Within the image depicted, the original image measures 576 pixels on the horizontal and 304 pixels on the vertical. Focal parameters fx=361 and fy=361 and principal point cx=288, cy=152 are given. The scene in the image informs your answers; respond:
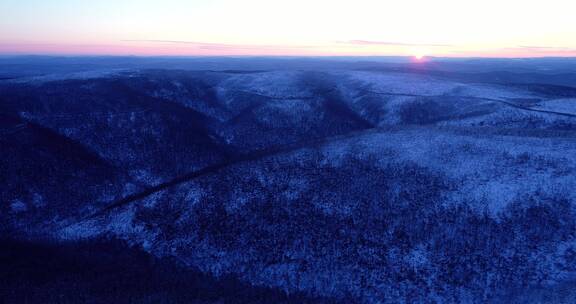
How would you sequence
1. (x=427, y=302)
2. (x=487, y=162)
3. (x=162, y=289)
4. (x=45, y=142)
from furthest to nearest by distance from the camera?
1. (x=45, y=142)
2. (x=487, y=162)
3. (x=162, y=289)
4. (x=427, y=302)

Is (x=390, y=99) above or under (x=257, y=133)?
above

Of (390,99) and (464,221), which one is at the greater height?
(390,99)

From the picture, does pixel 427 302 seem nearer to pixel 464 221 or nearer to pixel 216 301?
pixel 464 221

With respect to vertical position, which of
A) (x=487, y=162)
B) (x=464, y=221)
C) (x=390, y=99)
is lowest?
(x=464, y=221)

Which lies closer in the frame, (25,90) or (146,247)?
(146,247)

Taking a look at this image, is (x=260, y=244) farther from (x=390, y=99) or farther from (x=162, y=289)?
(x=390, y=99)

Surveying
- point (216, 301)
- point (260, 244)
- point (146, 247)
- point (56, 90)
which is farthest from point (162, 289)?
point (56, 90)

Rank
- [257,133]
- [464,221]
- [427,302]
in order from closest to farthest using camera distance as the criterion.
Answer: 1. [427,302]
2. [464,221]
3. [257,133]

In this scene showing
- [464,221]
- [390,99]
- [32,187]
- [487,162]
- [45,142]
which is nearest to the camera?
[464,221]

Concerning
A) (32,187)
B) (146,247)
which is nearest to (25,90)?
(32,187)
